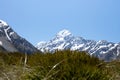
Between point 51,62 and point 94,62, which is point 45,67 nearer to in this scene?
point 51,62

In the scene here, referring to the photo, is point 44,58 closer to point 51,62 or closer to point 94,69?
point 51,62

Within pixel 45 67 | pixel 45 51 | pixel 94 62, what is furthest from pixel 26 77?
pixel 94 62

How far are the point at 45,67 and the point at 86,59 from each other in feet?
5.82

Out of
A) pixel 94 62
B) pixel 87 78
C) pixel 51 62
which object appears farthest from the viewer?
pixel 94 62

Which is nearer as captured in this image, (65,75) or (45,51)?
(65,75)

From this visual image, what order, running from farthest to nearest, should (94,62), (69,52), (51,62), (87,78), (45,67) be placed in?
(94,62), (69,52), (51,62), (45,67), (87,78)

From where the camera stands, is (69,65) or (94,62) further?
(94,62)

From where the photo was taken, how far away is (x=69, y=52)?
9.42 m

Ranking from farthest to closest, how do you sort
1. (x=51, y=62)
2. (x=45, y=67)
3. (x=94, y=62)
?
(x=94, y=62) < (x=51, y=62) < (x=45, y=67)

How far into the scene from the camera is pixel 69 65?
7977mm

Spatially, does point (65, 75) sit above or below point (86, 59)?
below

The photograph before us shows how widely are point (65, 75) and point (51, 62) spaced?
Result: 1.07 meters

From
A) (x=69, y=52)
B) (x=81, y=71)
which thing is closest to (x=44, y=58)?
(x=69, y=52)

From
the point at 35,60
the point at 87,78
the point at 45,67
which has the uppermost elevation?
the point at 35,60
